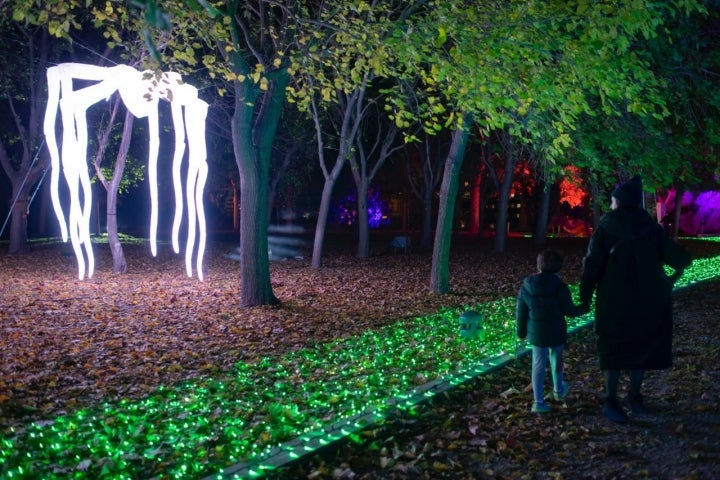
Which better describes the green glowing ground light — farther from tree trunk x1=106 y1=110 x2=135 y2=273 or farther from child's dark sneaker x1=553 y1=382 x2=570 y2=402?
tree trunk x1=106 y1=110 x2=135 y2=273

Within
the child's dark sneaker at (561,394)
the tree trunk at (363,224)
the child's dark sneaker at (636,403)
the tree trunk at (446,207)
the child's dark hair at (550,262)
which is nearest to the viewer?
the child's dark hair at (550,262)

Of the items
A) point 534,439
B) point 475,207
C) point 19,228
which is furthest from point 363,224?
point 475,207

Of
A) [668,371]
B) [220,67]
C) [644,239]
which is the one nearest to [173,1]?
[220,67]

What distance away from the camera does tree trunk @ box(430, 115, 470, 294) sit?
13617mm

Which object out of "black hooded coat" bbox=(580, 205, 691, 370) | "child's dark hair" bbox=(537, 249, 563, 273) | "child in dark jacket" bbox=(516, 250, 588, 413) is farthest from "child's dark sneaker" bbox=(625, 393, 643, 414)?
"child's dark hair" bbox=(537, 249, 563, 273)

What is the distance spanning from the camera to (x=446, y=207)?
13.7 m

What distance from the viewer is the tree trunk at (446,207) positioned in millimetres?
13617

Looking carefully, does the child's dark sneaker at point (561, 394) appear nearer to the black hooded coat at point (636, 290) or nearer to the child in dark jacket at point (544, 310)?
the child in dark jacket at point (544, 310)

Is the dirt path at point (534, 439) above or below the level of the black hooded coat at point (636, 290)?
below

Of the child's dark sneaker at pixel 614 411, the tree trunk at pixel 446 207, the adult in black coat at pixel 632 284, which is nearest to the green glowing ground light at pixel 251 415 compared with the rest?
the child's dark sneaker at pixel 614 411

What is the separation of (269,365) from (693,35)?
10.6 m

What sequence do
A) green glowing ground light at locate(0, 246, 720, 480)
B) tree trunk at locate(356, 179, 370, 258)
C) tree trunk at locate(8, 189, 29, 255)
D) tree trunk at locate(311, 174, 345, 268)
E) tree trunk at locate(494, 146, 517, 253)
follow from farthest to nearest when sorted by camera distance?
tree trunk at locate(494, 146, 517, 253), tree trunk at locate(356, 179, 370, 258), tree trunk at locate(8, 189, 29, 255), tree trunk at locate(311, 174, 345, 268), green glowing ground light at locate(0, 246, 720, 480)

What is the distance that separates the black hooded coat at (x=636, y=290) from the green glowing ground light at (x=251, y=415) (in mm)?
1748

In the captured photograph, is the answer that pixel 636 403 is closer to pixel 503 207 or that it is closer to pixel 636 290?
pixel 636 290
